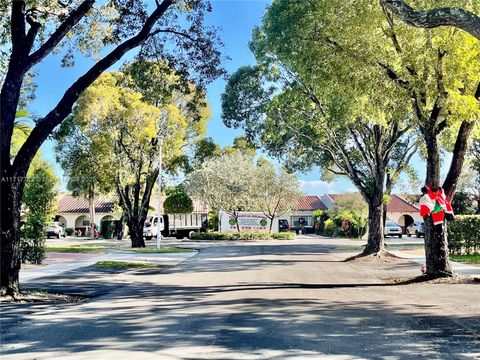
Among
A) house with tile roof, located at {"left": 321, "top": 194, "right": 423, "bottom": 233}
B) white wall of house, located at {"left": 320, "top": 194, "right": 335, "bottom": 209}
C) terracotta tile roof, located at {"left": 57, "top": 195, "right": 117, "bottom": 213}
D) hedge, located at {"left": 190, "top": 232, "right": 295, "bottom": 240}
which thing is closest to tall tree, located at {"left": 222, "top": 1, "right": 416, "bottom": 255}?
hedge, located at {"left": 190, "top": 232, "right": 295, "bottom": 240}

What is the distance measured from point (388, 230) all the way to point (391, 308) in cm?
4223

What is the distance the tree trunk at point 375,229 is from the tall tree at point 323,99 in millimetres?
44

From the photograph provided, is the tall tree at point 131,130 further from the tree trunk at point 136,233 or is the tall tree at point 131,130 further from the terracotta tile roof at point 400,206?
the terracotta tile roof at point 400,206

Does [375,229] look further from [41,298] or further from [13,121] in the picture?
[13,121]

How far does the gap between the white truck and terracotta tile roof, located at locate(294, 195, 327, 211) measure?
2015 centimetres

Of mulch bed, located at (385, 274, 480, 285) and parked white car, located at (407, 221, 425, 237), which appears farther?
parked white car, located at (407, 221, 425, 237)

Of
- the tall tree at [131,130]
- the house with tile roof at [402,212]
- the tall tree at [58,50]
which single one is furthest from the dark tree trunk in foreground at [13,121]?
the house with tile roof at [402,212]

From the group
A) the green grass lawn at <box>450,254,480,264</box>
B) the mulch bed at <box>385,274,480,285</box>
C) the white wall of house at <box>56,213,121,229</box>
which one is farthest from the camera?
the white wall of house at <box>56,213,121,229</box>

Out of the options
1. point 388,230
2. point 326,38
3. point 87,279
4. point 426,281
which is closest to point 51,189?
point 87,279

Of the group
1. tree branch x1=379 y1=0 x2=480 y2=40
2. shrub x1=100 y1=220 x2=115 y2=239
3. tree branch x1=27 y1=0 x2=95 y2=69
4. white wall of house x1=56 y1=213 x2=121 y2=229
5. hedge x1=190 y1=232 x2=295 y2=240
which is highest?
tree branch x1=27 y1=0 x2=95 y2=69

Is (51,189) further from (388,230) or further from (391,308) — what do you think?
(388,230)

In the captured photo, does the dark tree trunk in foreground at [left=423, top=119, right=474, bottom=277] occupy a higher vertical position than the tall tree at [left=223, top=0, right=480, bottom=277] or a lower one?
lower

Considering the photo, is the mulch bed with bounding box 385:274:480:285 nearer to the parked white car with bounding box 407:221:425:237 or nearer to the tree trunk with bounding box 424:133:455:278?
the tree trunk with bounding box 424:133:455:278

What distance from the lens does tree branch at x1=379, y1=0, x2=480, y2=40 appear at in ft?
24.5
